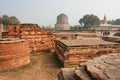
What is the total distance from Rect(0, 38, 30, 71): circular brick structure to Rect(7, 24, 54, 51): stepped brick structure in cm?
366

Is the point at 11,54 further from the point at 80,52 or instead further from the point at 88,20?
the point at 88,20

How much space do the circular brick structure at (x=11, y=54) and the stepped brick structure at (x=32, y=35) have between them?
144 inches

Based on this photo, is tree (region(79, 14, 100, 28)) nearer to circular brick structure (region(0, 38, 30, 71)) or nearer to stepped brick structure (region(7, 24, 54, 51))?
stepped brick structure (region(7, 24, 54, 51))

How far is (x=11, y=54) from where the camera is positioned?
25.2ft

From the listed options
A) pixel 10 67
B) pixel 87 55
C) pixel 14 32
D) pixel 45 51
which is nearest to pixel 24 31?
pixel 14 32

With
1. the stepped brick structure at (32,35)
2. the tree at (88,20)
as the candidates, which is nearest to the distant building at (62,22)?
the tree at (88,20)

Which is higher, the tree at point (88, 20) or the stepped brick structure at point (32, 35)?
the tree at point (88, 20)

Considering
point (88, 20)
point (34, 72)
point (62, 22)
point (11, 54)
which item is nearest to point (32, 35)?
point (11, 54)

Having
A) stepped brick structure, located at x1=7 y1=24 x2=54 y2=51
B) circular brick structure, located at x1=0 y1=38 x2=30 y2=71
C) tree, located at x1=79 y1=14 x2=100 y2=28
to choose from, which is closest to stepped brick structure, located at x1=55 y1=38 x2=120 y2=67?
circular brick structure, located at x1=0 y1=38 x2=30 y2=71

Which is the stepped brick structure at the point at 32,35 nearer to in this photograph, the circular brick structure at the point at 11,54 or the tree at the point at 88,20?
the circular brick structure at the point at 11,54

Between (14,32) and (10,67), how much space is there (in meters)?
4.64

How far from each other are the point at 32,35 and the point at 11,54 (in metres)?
4.37

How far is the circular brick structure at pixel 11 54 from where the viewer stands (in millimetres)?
7508

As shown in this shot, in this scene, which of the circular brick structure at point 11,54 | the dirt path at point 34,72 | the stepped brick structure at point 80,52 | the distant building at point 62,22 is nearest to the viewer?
the dirt path at point 34,72
